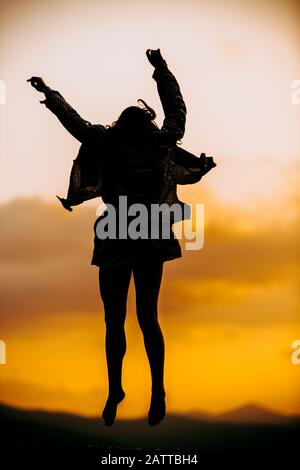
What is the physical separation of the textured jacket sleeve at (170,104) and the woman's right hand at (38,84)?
1.85 ft

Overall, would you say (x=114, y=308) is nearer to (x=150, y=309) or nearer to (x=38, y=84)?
(x=150, y=309)

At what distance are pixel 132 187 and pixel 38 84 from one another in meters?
0.68

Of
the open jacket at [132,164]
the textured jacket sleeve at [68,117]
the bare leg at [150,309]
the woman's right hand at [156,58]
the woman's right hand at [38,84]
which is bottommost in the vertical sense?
the bare leg at [150,309]

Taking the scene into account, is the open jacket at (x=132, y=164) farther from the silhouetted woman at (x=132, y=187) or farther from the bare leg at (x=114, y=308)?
the bare leg at (x=114, y=308)

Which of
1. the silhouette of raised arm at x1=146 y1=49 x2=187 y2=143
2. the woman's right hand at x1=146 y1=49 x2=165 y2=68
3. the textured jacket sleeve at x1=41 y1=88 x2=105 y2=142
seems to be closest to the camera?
the textured jacket sleeve at x1=41 y1=88 x2=105 y2=142

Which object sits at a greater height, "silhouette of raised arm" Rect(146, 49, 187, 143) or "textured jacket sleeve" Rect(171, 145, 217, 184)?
"silhouette of raised arm" Rect(146, 49, 187, 143)

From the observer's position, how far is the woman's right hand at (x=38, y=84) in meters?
4.39

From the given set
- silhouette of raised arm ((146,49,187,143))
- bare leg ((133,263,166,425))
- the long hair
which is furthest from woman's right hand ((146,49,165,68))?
bare leg ((133,263,166,425))

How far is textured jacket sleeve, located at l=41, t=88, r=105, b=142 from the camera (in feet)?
14.3

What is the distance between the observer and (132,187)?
175 inches

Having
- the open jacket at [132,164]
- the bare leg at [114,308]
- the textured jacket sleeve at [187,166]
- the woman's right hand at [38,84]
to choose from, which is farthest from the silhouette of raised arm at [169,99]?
the bare leg at [114,308]

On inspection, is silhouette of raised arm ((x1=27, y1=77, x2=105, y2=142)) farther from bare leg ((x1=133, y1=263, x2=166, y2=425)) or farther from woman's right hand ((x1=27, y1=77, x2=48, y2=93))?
bare leg ((x1=133, y1=263, x2=166, y2=425))

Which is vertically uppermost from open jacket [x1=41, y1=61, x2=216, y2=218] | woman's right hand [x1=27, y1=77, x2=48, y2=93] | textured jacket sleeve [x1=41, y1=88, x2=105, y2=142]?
woman's right hand [x1=27, y1=77, x2=48, y2=93]
